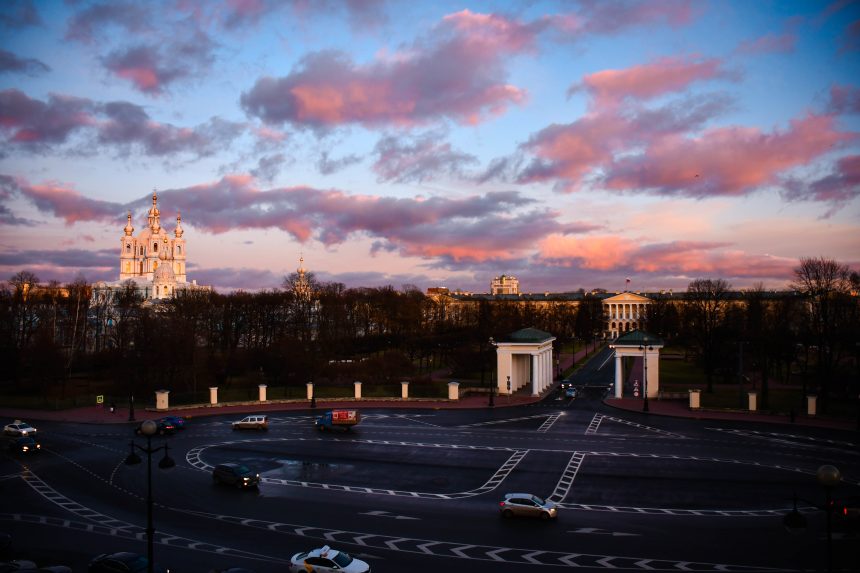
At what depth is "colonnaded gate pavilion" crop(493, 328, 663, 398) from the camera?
63.9m

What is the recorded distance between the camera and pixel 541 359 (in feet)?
229

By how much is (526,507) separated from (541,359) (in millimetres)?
44429

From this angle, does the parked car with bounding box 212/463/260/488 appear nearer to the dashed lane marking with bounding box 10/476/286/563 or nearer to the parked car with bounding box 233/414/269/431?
the dashed lane marking with bounding box 10/476/286/563

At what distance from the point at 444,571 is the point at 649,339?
48.6m

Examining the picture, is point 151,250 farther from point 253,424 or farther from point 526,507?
point 526,507

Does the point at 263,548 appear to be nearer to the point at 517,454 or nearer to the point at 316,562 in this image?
the point at 316,562

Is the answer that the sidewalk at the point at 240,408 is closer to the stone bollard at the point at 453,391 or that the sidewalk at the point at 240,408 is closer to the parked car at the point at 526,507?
the stone bollard at the point at 453,391

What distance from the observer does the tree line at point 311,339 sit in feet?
205

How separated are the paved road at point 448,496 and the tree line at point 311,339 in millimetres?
16068

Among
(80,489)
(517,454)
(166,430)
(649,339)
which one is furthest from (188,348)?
(649,339)

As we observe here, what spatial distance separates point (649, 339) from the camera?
64.4 m

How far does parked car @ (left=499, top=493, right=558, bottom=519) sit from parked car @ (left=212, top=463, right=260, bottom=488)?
39.7 ft

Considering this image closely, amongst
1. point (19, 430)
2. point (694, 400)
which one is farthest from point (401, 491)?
point (694, 400)

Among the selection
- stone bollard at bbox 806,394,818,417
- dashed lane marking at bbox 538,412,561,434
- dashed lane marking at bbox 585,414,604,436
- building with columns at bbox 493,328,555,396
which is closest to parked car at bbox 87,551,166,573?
dashed lane marking at bbox 538,412,561,434
